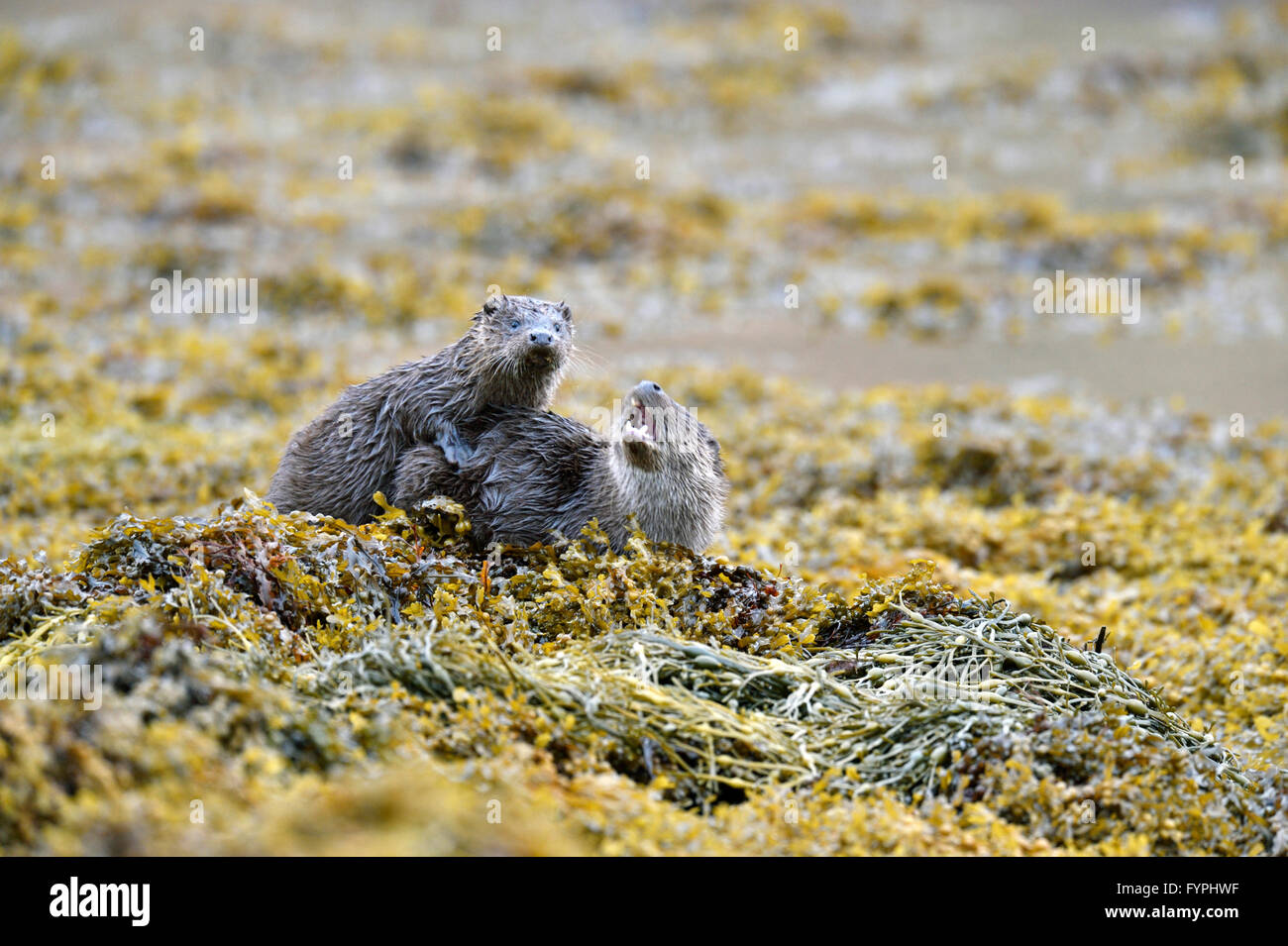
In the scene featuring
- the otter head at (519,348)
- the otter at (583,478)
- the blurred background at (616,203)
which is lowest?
the otter at (583,478)

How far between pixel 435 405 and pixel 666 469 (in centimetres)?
107

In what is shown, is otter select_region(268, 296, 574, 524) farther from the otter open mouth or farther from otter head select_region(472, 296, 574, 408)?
the otter open mouth

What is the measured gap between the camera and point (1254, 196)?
19062mm

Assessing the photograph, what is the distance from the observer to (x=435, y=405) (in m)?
6.09

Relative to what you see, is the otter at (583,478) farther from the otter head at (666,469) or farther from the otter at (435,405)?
the otter at (435,405)

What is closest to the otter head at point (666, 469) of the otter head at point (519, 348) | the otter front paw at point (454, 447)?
the otter head at point (519, 348)

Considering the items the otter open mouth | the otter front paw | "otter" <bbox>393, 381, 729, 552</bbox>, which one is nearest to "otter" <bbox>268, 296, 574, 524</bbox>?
the otter front paw

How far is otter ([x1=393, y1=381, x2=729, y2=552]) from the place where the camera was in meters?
5.69

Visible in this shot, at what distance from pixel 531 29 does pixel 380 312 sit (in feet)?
49.1

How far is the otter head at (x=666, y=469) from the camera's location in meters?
5.60

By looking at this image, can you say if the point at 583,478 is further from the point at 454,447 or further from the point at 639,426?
the point at 454,447
